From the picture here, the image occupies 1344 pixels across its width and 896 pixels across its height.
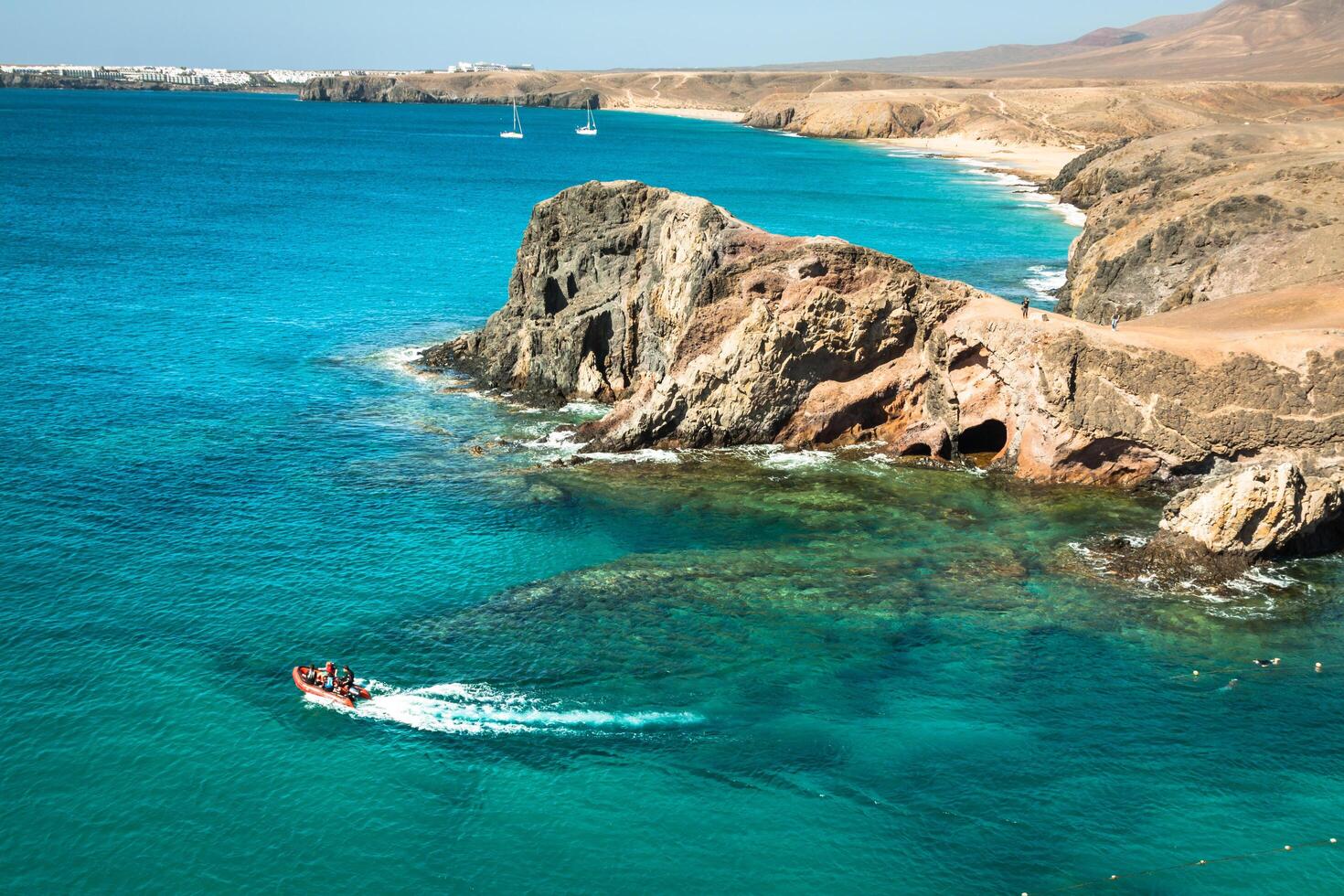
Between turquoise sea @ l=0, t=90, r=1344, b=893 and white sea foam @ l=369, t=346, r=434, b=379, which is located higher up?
white sea foam @ l=369, t=346, r=434, b=379

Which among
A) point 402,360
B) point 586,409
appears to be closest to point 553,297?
point 586,409

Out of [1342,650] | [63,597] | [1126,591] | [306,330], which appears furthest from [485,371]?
[1342,650]

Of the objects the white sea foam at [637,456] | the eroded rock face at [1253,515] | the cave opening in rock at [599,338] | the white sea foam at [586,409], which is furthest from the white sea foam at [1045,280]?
the eroded rock face at [1253,515]

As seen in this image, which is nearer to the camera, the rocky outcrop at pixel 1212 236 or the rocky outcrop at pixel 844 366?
the rocky outcrop at pixel 844 366

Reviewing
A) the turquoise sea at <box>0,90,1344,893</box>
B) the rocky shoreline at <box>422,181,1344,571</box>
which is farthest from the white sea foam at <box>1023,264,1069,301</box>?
the turquoise sea at <box>0,90,1344,893</box>

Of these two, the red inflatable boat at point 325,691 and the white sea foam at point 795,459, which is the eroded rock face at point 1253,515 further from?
the red inflatable boat at point 325,691

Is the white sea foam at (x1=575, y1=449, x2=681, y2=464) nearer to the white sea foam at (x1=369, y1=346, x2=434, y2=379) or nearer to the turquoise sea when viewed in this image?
the turquoise sea
